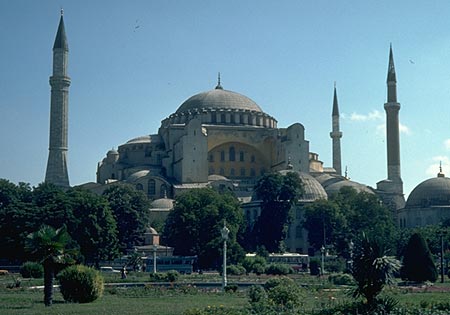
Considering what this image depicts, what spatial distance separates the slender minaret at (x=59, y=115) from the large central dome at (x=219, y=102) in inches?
690

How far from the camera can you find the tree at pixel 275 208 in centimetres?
6178

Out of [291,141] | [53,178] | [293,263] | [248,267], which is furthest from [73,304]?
[291,141]

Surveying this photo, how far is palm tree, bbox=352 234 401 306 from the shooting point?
62.5 ft

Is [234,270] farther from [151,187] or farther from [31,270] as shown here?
[151,187]

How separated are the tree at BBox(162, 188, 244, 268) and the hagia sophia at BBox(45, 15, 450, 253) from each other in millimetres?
13044

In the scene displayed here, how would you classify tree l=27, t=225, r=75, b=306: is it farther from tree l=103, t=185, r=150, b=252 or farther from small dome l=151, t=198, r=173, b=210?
small dome l=151, t=198, r=173, b=210

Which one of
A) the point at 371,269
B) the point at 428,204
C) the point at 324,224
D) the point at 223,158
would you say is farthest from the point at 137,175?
the point at 371,269

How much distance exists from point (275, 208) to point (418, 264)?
28.3 meters

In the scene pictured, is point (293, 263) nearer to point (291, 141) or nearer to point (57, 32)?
point (291, 141)

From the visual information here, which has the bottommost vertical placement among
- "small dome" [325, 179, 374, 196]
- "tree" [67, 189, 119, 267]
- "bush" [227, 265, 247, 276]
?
"bush" [227, 265, 247, 276]

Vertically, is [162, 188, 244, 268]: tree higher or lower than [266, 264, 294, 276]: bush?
higher

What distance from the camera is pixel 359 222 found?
211 ft

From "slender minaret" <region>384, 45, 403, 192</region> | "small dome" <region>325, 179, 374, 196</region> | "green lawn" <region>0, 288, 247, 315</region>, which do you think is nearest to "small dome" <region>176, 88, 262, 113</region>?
"small dome" <region>325, 179, 374, 196</region>

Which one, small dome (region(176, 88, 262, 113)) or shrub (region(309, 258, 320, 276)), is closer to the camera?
shrub (region(309, 258, 320, 276))
